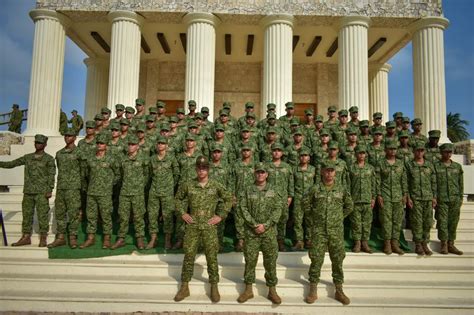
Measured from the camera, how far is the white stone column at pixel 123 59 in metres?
13.2

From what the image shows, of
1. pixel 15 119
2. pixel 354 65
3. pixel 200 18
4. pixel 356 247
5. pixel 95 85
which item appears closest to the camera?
pixel 356 247

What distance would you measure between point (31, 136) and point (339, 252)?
11.2 meters

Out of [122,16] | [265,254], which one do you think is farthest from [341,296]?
[122,16]

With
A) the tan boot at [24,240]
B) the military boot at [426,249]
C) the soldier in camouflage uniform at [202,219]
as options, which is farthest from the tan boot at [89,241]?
the military boot at [426,249]

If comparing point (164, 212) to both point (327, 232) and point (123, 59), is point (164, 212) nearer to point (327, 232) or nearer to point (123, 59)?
point (327, 232)

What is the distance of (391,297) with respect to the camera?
5.71 meters

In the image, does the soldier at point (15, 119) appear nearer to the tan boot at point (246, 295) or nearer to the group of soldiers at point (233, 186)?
the group of soldiers at point (233, 186)

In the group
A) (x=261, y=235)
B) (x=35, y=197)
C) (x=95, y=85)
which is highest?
(x=95, y=85)

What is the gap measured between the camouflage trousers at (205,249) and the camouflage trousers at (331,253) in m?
1.42

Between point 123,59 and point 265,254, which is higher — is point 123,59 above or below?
above

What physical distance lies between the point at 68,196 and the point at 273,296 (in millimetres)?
4247

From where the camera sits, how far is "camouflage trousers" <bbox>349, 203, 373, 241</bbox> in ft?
22.5

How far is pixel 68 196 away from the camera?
706cm

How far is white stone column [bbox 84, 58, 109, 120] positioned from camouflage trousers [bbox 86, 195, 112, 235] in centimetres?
1234
